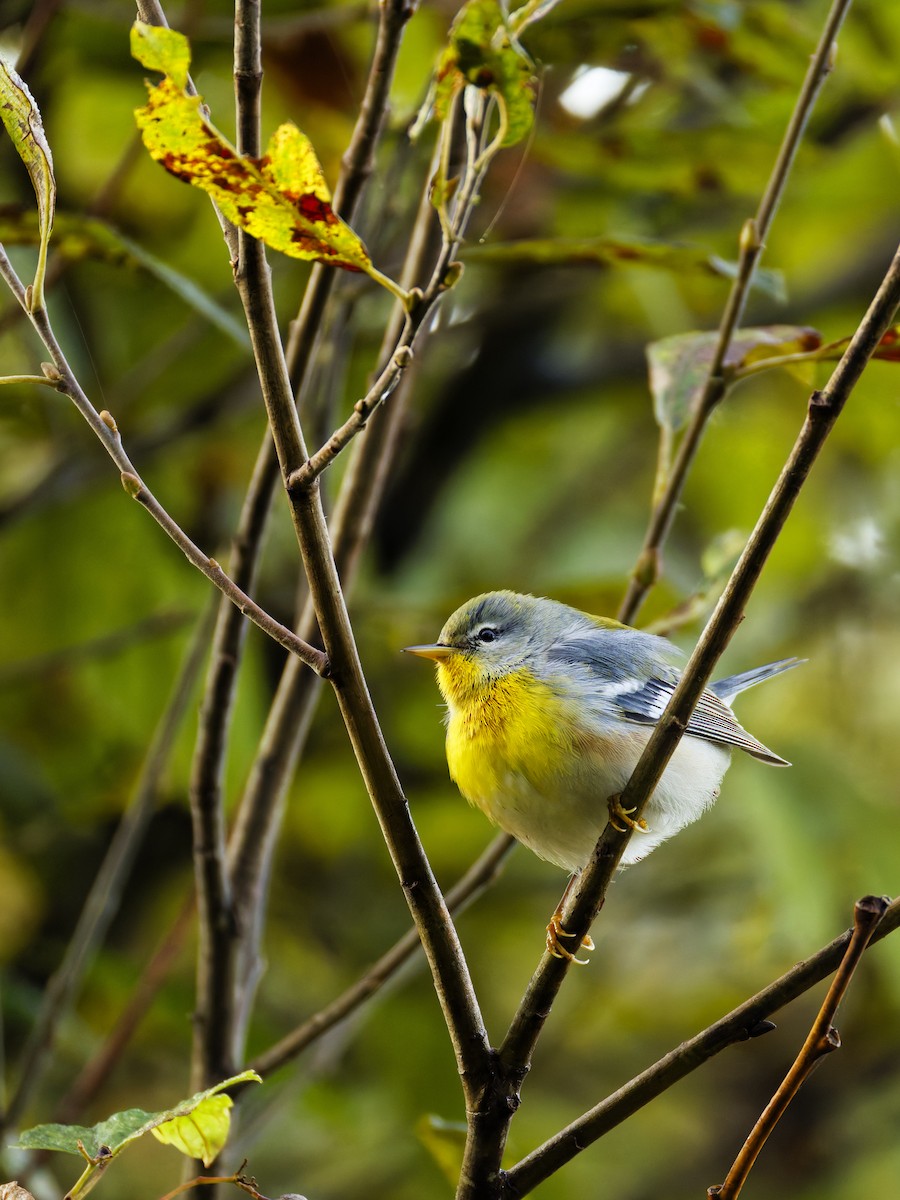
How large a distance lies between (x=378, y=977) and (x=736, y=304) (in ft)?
3.88

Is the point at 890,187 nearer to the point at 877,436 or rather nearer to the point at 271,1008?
the point at 877,436

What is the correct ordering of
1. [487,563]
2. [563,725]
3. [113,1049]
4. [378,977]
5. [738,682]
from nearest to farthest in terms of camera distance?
[378,977] < [113,1049] < [563,725] < [738,682] < [487,563]

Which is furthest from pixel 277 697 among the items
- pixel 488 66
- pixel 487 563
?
pixel 487 563

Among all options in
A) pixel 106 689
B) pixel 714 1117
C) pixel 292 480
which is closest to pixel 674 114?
pixel 106 689

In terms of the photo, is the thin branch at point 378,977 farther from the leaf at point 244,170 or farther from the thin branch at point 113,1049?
the leaf at point 244,170

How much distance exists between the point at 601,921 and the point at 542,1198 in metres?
1.46

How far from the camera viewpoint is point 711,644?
1.29 meters

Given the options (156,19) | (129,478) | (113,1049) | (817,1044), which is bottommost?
(817,1044)

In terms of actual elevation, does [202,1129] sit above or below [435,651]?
below

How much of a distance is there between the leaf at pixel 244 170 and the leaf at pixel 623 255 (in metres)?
1.03

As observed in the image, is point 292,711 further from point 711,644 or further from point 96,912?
point 711,644

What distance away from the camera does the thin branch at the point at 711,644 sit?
1199 mm

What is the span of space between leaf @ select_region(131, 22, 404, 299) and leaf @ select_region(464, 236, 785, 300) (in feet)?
3.36

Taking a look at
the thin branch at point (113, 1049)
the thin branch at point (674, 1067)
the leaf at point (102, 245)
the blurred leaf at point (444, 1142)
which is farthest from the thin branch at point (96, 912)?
the thin branch at point (674, 1067)
